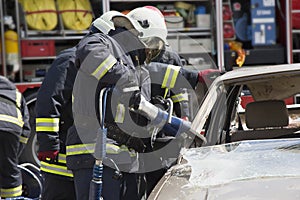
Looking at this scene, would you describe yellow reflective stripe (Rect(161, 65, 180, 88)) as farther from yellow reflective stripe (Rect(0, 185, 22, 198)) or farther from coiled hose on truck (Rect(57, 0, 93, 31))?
coiled hose on truck (Rect(57, 0, 93, 31))

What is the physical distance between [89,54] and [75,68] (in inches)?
19.1

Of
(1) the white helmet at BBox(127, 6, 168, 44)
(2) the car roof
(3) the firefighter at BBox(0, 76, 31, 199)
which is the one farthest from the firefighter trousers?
(2) the car roof

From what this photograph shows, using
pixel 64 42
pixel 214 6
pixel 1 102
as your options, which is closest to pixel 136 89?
pixel 1 102

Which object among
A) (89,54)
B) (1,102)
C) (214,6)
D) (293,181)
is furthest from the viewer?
(214,6)

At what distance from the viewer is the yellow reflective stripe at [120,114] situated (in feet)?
12.0

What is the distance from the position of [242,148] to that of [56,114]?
1.31m

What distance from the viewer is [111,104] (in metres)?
3.66

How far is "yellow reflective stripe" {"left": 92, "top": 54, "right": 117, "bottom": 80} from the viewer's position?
138 inches

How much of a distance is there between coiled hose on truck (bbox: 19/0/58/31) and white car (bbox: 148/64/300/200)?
3.59m

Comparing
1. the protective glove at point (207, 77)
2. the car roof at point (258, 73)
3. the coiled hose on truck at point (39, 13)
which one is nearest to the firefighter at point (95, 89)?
the car roof at point (258, 73)

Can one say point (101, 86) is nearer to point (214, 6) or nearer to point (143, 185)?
point (143, 185)

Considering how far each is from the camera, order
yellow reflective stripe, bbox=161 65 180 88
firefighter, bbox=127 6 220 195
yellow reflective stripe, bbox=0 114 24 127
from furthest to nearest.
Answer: yellow reflective stripe, bbox=0 114 24 127 < yellow reflective stripe, bbox=161 65 180 88 < firefighter, bbox=127 6 220 195

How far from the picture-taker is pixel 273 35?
8.41 m

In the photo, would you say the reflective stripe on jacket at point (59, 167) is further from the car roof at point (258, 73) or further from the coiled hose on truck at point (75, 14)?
the coiled hose on truck at point (75, 14)
